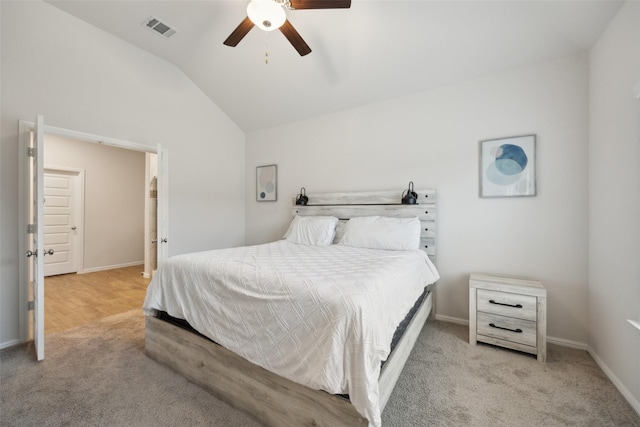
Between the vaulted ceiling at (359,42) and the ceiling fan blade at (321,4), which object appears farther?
the vaulted ceiling at (359,42)

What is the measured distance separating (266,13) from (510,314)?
2.99m

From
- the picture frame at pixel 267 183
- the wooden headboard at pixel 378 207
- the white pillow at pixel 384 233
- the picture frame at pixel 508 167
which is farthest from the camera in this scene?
the picture frame at pixel 267 183

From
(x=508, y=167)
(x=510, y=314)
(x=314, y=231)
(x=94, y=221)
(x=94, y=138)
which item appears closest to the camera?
(x=510, y=314)

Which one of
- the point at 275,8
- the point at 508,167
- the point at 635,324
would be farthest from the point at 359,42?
the point at 635,324

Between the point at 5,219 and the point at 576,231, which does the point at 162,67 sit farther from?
the point at 576,231

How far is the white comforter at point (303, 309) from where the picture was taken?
111 centimetres

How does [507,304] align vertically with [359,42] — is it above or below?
below

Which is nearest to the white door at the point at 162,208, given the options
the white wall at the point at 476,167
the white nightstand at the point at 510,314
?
the white wall at the point at 476,167

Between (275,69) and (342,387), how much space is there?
3.30 m

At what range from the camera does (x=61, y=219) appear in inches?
185

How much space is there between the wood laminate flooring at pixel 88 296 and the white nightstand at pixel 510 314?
12.8ft

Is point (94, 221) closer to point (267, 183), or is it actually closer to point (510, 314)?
point (267, 183)

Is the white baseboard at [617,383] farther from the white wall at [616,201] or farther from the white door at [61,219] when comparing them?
the white door at [61,219]

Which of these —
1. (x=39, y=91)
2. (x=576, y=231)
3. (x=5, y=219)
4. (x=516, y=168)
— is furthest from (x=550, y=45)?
(x=5, y=219)
